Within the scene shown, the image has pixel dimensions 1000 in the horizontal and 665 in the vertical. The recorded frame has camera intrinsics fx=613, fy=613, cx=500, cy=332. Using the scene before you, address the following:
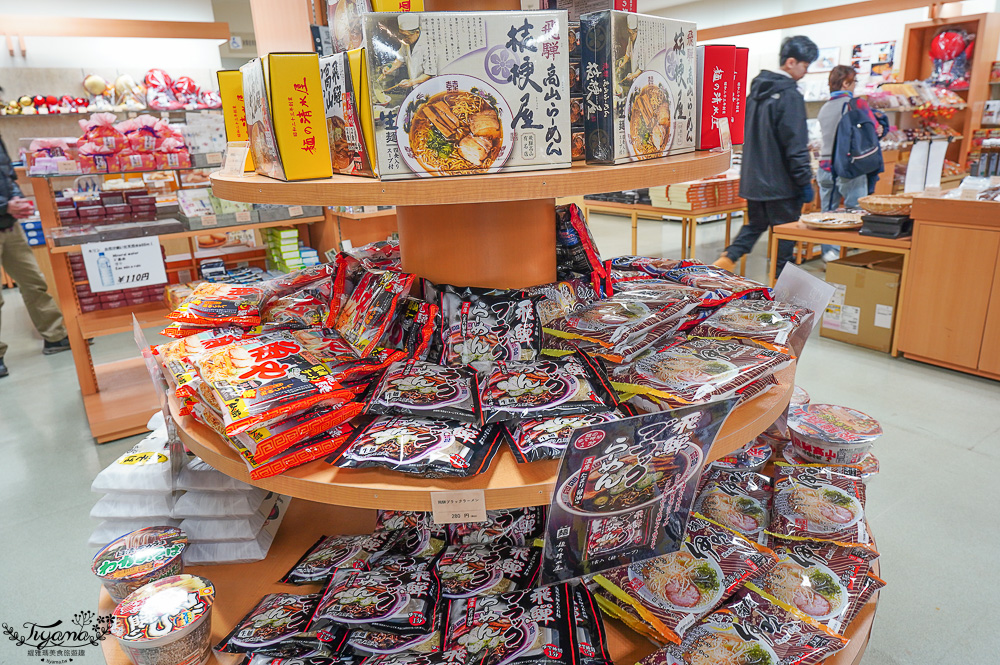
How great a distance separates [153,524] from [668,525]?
1170mm

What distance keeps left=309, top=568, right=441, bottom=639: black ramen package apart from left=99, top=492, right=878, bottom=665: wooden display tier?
131mm

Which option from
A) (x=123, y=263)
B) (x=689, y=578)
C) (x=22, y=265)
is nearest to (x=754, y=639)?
(x=689, y=578)

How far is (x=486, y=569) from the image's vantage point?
1.26 m

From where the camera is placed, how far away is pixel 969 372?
3482mm

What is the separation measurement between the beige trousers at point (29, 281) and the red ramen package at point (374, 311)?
4.02m

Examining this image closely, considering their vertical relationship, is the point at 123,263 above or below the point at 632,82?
below

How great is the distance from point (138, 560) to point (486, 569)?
71 cm

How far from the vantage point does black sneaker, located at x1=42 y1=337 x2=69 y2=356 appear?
14.9ft

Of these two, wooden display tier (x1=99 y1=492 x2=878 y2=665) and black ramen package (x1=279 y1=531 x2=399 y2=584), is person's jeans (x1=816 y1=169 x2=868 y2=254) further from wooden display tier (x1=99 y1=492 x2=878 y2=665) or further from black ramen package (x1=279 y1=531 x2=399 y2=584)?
black ramen package (x1=279 y1=531 x2=399 y2=584)

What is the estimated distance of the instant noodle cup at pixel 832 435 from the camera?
1.69 metres

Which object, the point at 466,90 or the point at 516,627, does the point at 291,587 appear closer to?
the point at 516,627

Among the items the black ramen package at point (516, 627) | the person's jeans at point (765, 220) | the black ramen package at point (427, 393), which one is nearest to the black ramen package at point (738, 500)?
the black ramen package at point (516, 627)

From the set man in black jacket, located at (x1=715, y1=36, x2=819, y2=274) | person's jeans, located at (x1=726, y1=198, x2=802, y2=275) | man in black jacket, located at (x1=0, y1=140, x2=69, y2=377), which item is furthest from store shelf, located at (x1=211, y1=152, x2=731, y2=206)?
man in black jacket, located at (x1=0, y1=140, x2=69, y2=377)

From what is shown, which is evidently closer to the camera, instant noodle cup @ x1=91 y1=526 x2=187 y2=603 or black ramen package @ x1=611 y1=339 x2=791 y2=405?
black ramen package @ x1=611 y1=339 x2=791 y2=405
